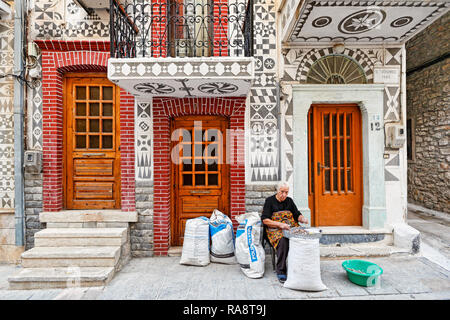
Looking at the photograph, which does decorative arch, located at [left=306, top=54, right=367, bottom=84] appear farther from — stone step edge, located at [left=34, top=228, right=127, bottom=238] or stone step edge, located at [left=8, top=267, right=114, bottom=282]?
stone step edge, located at [left=8, top=267, right=114, bottom=282]

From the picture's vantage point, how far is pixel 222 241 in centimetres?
421

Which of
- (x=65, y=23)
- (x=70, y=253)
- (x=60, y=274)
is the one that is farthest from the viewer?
(x=65, y=23)

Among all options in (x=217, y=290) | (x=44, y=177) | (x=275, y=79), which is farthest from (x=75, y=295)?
(x=275, y=79)

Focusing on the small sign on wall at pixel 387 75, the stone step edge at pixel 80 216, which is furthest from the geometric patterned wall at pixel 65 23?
the small sign on wall at pixel 387 75

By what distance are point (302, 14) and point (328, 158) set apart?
102 inches

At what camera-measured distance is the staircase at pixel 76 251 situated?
3605mm

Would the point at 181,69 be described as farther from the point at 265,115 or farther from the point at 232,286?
the point at 232,286

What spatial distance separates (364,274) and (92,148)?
4931 mm

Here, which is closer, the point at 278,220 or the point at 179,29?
the point at 278,220

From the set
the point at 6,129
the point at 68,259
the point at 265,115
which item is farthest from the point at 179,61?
the point at 6,129

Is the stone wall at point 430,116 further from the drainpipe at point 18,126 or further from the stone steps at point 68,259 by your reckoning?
the drainpipe at point 18,126

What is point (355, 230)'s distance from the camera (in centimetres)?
472

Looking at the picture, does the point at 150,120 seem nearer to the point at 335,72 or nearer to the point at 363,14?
the point at 335,72

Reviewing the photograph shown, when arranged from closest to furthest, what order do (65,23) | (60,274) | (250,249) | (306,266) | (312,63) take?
(306,266), (60,274), (250,249), (65,23), (312,63)
